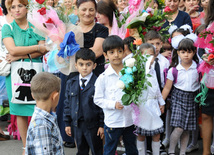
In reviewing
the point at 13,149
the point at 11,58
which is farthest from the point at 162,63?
the point at 13,149

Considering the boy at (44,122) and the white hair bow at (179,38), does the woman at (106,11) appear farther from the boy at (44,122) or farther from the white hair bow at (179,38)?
the boy at (44,122)

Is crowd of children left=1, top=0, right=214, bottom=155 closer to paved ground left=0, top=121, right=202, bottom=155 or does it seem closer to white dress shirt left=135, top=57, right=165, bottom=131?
white dress shirt left=135, top=57, right=165, bottom=131

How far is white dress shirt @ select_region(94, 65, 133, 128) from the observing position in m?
3.71

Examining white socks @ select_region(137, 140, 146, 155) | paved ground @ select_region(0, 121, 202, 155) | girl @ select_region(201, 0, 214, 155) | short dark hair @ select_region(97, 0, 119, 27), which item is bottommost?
paved ground @ select_region(0, 121, 202, 155)

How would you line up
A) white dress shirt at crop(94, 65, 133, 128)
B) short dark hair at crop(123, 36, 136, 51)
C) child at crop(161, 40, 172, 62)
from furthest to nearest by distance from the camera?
child at crop(161, 40, 172, 62) < short dark hair at crop(123, 36, 136, 51) < white dress shirt at crop(94, 65, 133, 128)

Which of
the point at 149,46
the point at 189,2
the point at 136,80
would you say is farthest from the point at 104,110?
the point at 189,2

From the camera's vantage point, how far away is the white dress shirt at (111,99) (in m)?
3.71

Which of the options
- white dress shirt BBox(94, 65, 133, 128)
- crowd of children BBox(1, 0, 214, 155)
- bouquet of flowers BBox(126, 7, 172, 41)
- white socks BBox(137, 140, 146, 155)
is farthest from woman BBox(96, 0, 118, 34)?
white socks BBox(137, 140, 146, 155)

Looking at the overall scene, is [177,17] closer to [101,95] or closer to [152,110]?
[152,110]

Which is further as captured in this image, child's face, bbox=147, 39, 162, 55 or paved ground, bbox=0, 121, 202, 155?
paved ground, bbox=0, 121, 202, 155

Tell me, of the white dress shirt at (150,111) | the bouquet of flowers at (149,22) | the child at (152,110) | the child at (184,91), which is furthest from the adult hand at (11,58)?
the child at (184,91)

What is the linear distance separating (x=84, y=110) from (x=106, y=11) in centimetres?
198

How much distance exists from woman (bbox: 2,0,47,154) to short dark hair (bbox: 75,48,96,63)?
0.76 meters

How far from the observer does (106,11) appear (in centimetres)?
519
